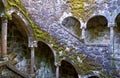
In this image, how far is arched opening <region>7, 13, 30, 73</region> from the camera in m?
13.1

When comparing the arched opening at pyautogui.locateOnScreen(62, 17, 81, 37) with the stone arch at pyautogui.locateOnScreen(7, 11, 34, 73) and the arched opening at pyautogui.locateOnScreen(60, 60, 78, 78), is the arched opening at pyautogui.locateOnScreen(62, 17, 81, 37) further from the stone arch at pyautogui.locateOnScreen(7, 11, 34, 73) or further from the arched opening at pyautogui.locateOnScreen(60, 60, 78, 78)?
the stone arch at pyautogui.locateOnScreen(7, 11, 34, 73)

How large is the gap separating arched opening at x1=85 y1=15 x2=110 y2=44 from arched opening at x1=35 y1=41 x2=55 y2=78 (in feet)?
9.10

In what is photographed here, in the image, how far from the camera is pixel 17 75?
38.3 ft

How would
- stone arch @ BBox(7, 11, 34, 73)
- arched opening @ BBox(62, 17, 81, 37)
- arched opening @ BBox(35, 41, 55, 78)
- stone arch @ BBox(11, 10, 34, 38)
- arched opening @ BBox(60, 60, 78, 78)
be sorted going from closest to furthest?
stone arch @ BBox(11, 10, 34, 38) < stone arch @ BBox(7, 11, 34, 73) < arched opening @ BBox(35, 41, 55, 78) < arched opening @ BBox(60, 60, 78, 78) < arched opening @ BBox(62, 17, 81, 37)

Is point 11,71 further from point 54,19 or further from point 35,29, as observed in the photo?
point 54,19

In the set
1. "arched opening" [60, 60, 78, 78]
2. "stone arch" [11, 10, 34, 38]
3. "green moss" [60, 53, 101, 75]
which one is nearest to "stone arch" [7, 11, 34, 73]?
"stone arch" [11, 10, 34, 38]

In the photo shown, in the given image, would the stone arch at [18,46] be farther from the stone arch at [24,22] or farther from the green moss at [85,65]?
the green moss at [85,65]

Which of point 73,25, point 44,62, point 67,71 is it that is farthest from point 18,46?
point 73,25

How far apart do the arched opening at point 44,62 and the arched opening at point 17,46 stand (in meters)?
0.70

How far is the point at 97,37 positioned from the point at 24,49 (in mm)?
4901

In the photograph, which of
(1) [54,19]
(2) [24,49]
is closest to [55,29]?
(1) [54,19]

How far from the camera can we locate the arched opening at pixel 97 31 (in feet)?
47.4

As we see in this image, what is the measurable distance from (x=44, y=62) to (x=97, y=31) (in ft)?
13.4

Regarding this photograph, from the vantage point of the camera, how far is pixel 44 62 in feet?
47.0
